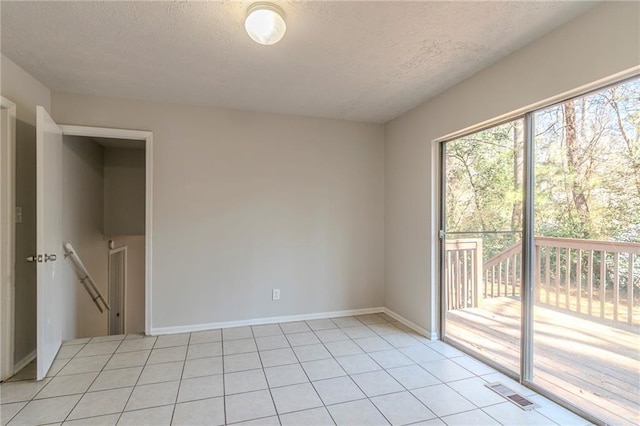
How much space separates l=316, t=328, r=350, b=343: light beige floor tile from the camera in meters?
3.16

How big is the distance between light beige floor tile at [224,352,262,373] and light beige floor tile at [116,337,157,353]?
A: 847 mm

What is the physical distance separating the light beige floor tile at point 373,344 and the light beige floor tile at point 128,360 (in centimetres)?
192

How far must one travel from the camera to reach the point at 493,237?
9.03 feet

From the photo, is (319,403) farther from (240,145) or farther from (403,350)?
(240,145)

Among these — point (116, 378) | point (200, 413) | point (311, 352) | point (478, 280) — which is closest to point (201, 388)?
point (200, 413)

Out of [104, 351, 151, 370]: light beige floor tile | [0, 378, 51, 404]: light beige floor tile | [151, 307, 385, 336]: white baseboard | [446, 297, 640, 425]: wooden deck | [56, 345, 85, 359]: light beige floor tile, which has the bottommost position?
[104, 351, 151, 370]: light beige floor tile

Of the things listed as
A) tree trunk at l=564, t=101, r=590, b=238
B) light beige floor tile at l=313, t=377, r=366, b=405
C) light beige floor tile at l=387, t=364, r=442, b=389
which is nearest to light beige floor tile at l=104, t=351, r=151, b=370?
light beige floor tile at l=313, t=377, r=366, b=405

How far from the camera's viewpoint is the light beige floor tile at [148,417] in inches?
74.2

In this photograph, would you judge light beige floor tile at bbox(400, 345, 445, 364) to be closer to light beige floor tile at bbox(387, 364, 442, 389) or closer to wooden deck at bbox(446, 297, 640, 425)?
light beige floor tile at bbox(387, 364, 442, 389)

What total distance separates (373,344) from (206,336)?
5.53 feet

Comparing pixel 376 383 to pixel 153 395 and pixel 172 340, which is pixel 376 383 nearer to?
pixel 153 395

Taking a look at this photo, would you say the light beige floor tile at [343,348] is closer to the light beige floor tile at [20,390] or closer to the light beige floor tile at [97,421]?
the light beige floor tile at [97,421]

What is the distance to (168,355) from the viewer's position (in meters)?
2.80

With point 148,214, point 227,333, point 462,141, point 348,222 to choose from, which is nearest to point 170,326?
point 227,333
